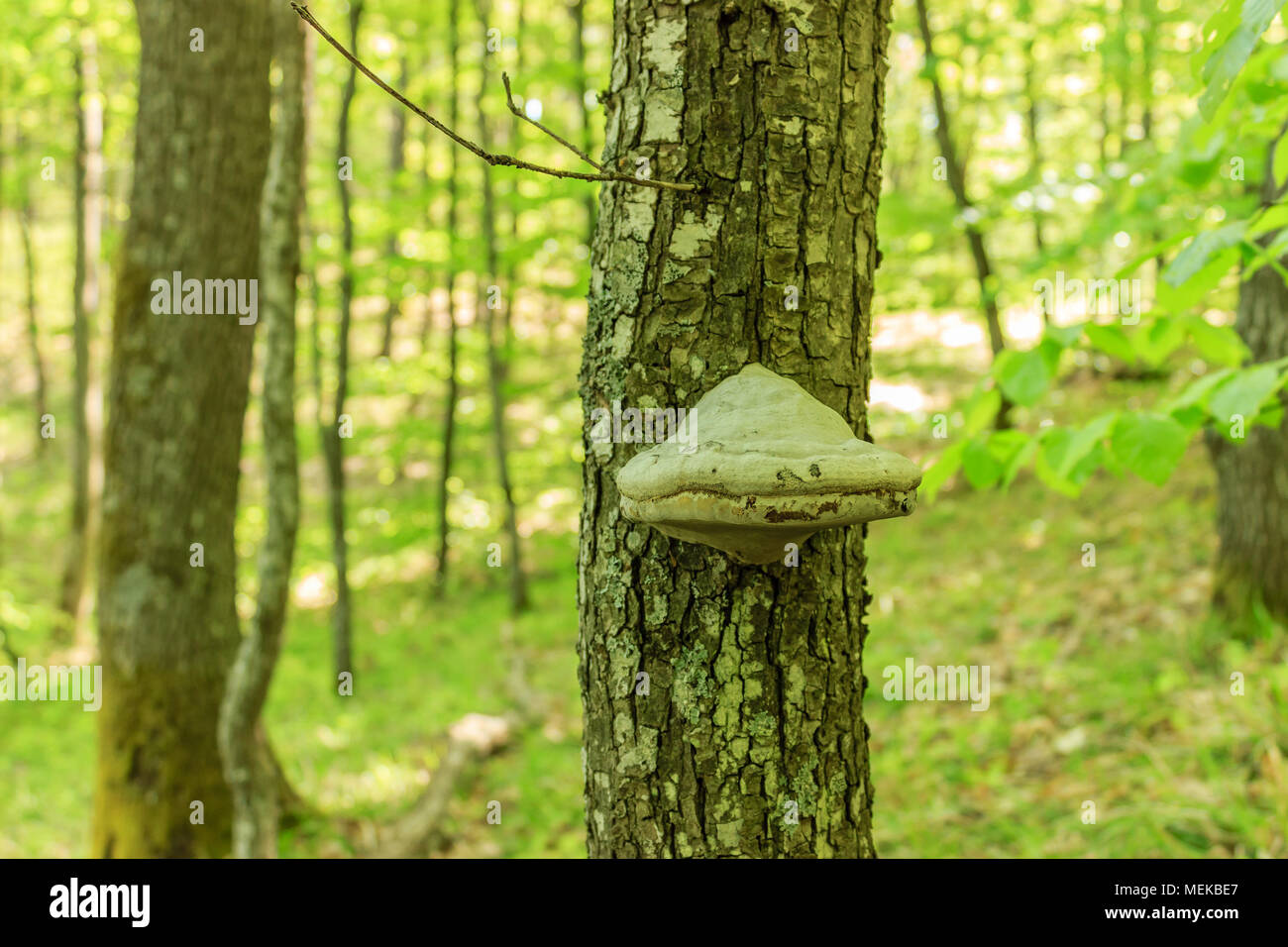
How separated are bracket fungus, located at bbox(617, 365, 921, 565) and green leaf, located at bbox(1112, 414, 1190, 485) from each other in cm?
100

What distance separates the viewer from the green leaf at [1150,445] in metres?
1.98

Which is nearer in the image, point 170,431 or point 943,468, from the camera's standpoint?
point 943,468

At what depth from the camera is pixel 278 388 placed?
3.27 m

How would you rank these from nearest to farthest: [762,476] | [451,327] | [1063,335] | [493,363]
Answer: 1. [762,476]
2. [1063,335]
3. [493,363]
4. [451,327]

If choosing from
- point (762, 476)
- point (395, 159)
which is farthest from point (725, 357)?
point (395, 159)


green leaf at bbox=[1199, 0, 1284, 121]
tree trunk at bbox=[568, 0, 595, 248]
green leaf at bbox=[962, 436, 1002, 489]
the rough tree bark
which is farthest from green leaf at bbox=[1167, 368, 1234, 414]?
tree trunk at bbox=[568, 0, 595, 248]

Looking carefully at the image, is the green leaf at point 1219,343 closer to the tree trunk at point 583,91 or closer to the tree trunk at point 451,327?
the tree trunk at point 583,91

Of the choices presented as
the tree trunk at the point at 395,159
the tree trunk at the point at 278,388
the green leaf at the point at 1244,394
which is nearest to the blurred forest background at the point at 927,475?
the green leaf at the point at 1244,394

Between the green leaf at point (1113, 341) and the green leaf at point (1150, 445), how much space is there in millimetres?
281

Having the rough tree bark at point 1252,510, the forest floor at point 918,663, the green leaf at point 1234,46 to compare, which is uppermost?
the green leaf at point 1234,46

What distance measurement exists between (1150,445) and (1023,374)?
15.5 inches

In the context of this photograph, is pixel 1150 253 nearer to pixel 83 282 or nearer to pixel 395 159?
pixel 83 282
